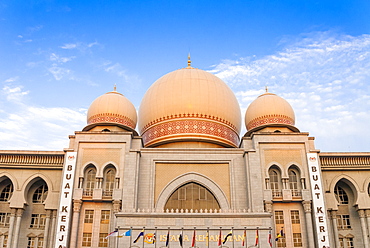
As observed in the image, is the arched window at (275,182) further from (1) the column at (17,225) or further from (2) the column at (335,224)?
(1) the column at (17,225)

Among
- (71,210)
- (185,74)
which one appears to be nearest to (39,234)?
(71,210)

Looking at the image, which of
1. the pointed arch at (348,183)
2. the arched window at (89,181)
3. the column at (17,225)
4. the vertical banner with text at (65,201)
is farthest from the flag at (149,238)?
the pointed arch at (348,183)

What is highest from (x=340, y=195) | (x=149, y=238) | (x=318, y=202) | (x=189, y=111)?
(x=189, y=111)

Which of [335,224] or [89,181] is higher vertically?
[89,181]

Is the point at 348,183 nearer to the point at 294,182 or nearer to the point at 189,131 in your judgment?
the point at 294,182

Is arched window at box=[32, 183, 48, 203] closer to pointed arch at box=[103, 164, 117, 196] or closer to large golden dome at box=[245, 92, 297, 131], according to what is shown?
pointed arch at box=[103, 164, 117, 196]

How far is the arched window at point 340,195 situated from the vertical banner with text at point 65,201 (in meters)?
14.6

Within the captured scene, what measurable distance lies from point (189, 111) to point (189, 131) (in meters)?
1.42

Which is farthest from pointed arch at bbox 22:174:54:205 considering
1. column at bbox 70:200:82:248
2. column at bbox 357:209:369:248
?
column at bbox 357:209:369:248

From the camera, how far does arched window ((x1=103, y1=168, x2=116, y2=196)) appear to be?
20.5 metres

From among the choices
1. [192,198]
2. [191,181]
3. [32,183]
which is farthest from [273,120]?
[32,183]

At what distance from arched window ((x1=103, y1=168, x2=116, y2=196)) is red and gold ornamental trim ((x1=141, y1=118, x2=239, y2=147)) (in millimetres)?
4080

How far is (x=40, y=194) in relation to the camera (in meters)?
22.3

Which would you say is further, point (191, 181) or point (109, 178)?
point (191, 181)
